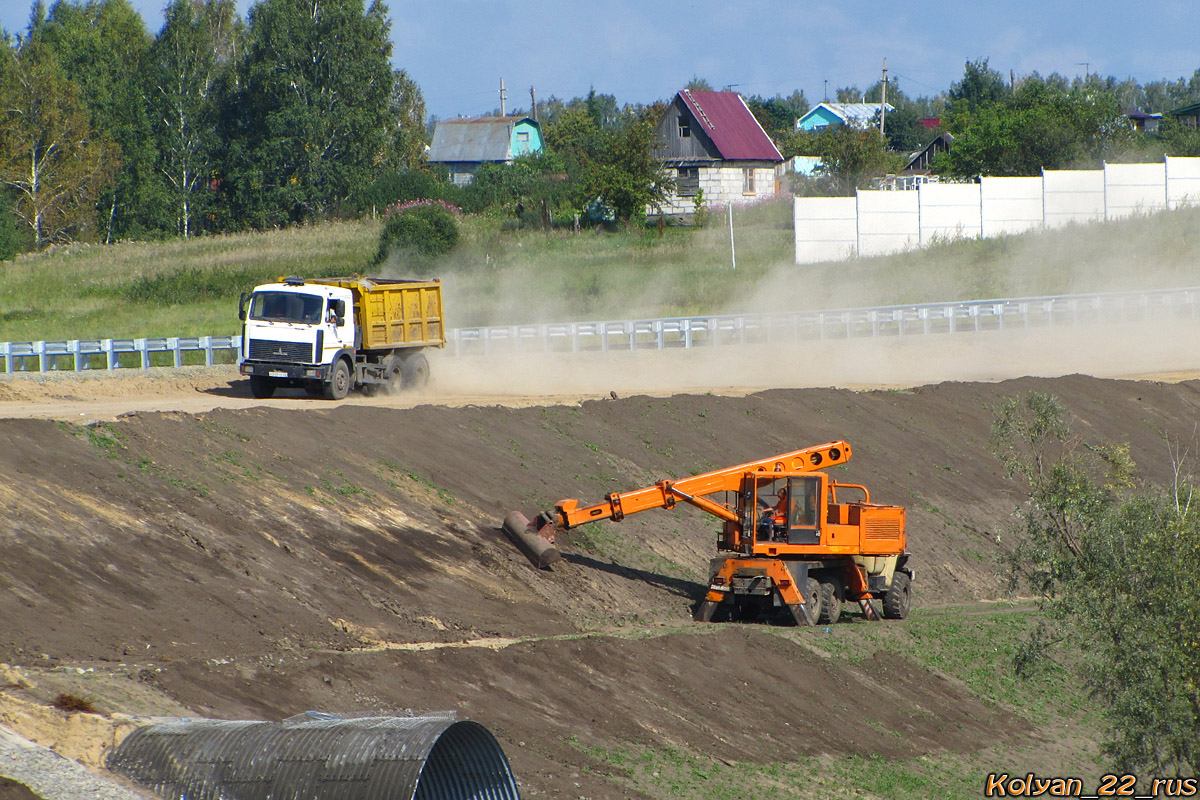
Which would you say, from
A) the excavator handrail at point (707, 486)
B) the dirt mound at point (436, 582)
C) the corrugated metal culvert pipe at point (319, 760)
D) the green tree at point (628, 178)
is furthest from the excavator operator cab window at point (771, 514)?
the green tree at point (628, 178)

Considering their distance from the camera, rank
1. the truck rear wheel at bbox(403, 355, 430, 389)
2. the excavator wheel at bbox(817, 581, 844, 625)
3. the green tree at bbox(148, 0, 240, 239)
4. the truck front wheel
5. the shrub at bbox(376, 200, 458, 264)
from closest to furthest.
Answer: the excavator wheel at bbox(817, 581, 844, 625), the truck front wheel, the truck rear wheel at bbox(403, 355, 430, 389), the shrub at bbox(376, 200, 458, 264), the green tree at bbox(148, 0, 240, 239)

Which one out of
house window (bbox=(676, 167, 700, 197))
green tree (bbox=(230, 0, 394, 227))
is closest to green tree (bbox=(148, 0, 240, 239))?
green tree (bbox=(230, 0, 394, 227))

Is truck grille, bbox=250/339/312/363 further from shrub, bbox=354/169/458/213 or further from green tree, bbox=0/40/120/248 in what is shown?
green tree, bbox=0/40/120/248

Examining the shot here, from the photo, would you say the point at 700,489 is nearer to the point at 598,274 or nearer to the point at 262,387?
the point at 262,387

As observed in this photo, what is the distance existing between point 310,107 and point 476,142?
34.1 meters

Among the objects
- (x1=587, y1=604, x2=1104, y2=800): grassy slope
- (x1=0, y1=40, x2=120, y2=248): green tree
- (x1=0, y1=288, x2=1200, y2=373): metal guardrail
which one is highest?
(x1=0, y1=40, x2=120, y2=248): green tree

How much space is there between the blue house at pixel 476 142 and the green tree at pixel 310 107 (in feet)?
92.8

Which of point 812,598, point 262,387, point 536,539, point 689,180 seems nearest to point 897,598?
point 812,598

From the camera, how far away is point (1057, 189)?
210ft

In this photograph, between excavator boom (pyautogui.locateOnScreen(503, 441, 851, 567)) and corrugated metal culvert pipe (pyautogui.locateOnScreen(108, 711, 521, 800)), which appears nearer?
corrugated metal culvert pipe (pyautogui.locateOnScreen(108, 711, 521, 800))

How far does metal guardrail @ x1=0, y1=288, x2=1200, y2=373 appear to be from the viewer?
36.2 meters

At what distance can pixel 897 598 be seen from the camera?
21.6 metres

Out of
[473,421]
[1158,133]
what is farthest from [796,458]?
[1158,133]

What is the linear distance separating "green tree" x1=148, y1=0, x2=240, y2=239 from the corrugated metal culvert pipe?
80926 mm
